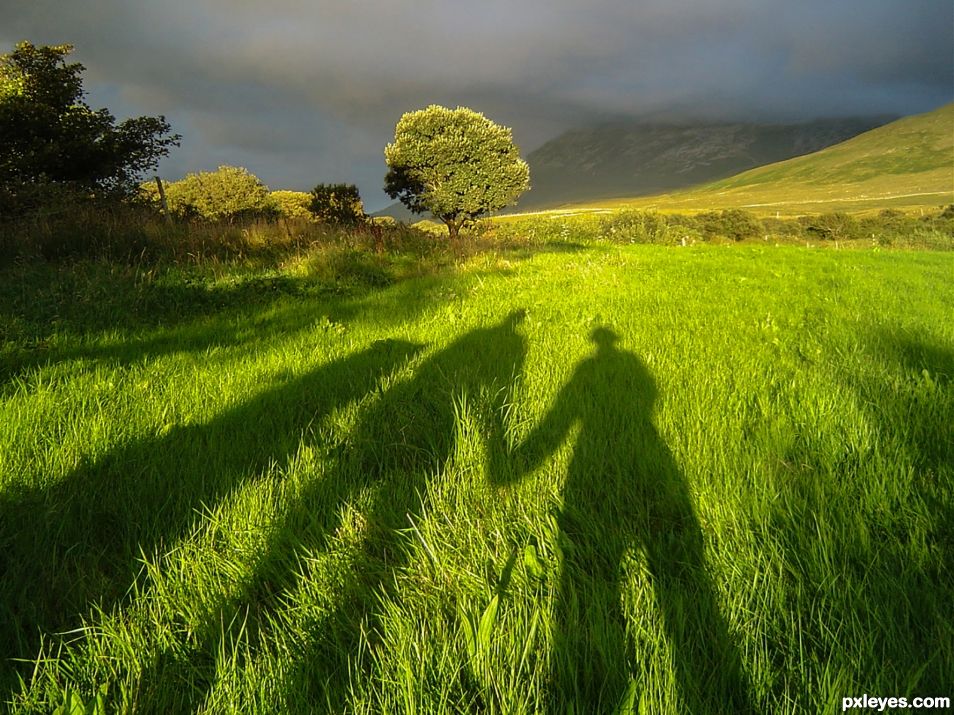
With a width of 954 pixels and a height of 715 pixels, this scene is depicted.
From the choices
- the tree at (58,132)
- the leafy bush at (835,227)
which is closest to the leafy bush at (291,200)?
the tree at (58,132)

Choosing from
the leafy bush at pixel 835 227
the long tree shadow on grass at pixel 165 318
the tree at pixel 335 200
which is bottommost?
the leafy bush at pixel 835 227

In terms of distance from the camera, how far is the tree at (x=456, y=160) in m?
39.8

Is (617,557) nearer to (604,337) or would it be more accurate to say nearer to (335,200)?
(604,337)

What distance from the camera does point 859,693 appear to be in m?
1.05

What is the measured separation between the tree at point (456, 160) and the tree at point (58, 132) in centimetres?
1922

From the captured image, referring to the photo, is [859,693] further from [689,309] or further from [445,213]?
[445,213]

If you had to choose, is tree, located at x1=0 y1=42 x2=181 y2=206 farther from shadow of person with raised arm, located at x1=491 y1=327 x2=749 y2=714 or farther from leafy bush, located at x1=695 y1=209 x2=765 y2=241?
leafy bush, located at x1=695 y1=209 x2=765 y2=241

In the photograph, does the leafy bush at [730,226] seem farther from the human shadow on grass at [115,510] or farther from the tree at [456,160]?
the human shadow on grass at [115,510]

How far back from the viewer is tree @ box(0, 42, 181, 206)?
68.8ft

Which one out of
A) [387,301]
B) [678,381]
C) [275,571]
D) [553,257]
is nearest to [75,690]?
[275,571]

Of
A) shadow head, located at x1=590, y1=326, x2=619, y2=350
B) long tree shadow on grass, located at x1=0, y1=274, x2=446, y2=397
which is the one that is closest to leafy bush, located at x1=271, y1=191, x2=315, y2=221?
long tree shadow on grass, located at x1=0, y1=274, x2=446, y2=397

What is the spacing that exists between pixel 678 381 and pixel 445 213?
140 ft

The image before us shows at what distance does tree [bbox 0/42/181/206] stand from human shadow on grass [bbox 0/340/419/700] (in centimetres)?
2323
